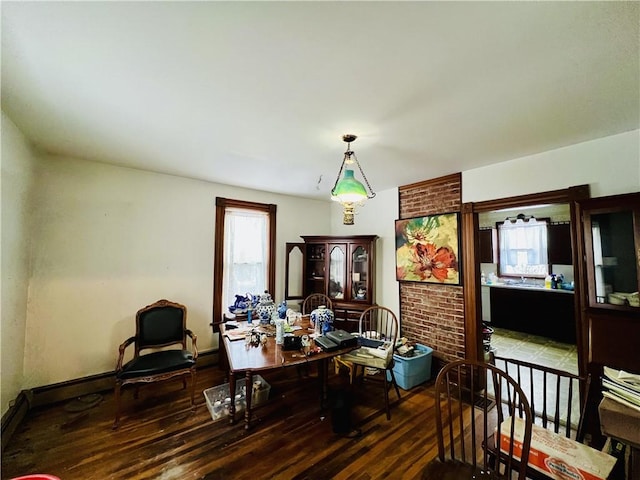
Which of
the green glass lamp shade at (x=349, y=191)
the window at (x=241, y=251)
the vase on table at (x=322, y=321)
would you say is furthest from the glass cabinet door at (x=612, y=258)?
the window at (x=241, y=251)

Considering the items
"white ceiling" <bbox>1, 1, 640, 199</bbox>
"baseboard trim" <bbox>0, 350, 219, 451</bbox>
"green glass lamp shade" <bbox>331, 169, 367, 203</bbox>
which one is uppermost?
"white ceiling" <bbox>1, 1, 640, 199</bbox>

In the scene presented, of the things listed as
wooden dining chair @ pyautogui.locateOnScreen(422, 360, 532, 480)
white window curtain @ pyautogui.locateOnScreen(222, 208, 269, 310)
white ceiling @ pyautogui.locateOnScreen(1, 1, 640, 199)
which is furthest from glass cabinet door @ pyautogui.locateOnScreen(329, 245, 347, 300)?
wooden dining chair @ pyautogui.locateOnScreen(422, 360, 532, 480)

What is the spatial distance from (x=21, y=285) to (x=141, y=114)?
2061 millimetres

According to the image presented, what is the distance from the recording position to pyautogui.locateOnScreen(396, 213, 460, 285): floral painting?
10.5 ft

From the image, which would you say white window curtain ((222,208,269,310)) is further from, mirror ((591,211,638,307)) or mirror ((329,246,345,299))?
mirror ((591,211,638,307))

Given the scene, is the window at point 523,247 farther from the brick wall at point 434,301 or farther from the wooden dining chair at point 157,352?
the wooden dining chair at point 157,352

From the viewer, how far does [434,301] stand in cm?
337

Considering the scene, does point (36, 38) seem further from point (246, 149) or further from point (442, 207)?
point (442, 207)

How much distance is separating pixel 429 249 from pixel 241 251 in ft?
9.09

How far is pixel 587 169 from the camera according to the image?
2.28 meters

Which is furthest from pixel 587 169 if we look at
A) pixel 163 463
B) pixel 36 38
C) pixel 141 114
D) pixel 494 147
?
pixel 163 463

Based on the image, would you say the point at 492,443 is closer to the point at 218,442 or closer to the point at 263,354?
the point at 263,354

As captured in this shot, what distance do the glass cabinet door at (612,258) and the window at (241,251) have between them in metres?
3.68

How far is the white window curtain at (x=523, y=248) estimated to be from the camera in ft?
17.9
